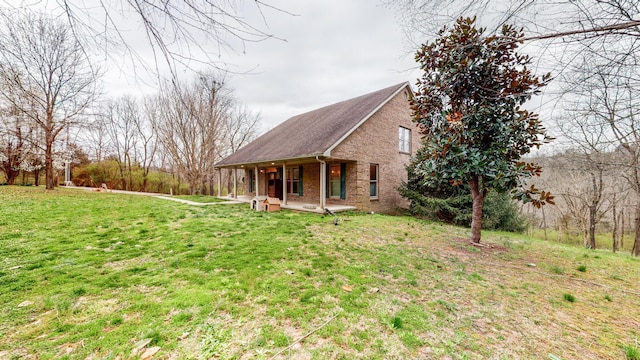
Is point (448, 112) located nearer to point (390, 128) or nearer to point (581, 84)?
point (581, 84)

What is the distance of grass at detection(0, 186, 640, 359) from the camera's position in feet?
6.55

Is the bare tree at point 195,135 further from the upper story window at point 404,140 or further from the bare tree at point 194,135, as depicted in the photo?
the upper story window at point 404,140

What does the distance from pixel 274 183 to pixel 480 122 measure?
39.8 ft

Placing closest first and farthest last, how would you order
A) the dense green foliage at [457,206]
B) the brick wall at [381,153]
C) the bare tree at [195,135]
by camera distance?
the dense green foliage at [457,206]
the brick wall at [381,153]
the bare tree at [195,135]

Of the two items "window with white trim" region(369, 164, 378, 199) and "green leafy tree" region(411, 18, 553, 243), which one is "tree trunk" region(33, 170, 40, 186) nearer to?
"window with white trim" region(369, 164, 378, 199)

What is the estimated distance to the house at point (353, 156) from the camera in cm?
1006

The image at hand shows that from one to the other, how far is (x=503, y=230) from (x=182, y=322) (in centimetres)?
1264

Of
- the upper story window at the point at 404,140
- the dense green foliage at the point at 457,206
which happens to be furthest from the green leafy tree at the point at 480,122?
the upper story window at the point at 404,140

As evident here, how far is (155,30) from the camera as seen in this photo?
70.7 inches

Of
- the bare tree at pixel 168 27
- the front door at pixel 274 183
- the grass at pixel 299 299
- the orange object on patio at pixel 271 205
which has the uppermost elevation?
the bare tree at pixel 168 27

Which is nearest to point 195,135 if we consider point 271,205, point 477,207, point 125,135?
point 271,205

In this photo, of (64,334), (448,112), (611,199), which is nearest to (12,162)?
(64,334)

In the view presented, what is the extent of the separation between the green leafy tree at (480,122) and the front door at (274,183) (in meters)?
10.6

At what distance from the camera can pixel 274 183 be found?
1509 cm
